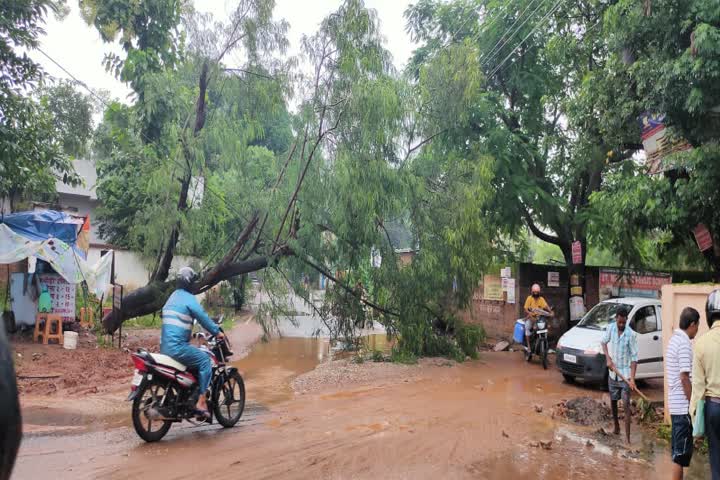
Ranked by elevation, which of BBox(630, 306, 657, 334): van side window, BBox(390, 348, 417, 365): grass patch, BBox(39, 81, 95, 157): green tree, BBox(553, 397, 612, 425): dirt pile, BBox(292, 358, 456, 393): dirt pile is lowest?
BBox(553, 397, 612, 425): dirt pile

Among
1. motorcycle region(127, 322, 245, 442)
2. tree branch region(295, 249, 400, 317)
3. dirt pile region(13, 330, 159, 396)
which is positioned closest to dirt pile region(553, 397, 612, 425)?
tree branch region(295, 249, 400, 317)

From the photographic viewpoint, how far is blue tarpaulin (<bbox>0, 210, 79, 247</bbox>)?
39.5 feet

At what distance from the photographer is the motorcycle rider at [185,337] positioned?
20.3 ft

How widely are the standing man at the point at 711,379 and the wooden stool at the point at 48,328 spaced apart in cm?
1203

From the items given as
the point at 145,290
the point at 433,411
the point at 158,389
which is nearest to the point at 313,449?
the point at 158,389

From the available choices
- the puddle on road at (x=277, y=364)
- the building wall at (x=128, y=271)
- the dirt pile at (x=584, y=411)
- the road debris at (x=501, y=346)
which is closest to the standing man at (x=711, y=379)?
the dirt pile at (x=584, y=411)

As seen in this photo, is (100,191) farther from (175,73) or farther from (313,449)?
(313,449)

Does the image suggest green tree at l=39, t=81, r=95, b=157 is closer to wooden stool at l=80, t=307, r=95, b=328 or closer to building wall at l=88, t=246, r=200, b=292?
building wall at l=88, t=246, r=200, b=292

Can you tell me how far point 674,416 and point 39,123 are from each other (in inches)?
502

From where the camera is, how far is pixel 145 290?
12.0m

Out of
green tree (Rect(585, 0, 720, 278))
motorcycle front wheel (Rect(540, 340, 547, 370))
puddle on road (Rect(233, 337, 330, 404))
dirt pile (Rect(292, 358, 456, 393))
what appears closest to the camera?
green tree (Rect(585, 0, 720, 278))

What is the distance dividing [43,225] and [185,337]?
824 centimetres

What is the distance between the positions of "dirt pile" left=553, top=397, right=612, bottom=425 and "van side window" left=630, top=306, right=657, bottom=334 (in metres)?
2.67

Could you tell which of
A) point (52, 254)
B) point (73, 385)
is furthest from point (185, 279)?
point (52, 254)
